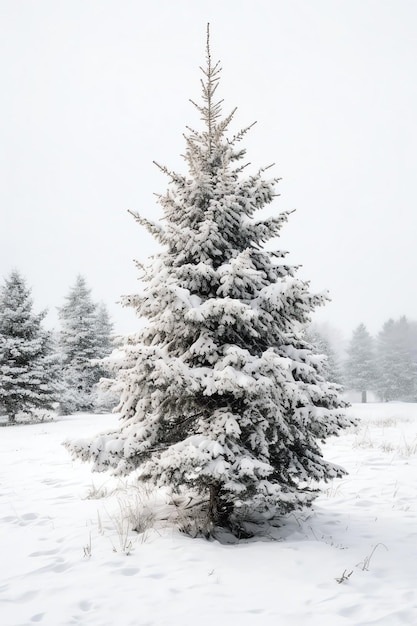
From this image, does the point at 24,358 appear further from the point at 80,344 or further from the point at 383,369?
the point at 383,369

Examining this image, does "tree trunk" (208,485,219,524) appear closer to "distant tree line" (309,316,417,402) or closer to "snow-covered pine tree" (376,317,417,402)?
"distant tree line" (309,316,417,402)

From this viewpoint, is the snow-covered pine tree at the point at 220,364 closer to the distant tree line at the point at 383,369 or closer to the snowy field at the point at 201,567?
the snowy field at the point at 201,567

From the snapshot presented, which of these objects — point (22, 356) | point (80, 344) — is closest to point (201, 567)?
point (22, 356)

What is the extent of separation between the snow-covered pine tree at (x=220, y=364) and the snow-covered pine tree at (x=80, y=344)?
23787 millimetres

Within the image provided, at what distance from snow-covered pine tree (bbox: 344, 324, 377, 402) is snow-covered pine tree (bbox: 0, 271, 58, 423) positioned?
139 ft

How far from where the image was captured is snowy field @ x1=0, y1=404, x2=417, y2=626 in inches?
117

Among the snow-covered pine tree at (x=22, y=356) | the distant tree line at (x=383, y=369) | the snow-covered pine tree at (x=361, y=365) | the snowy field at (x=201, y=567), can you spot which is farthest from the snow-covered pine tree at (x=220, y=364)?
the snow-covered pine tree at (x=361, y=365)

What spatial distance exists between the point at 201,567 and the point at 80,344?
2759 centimetres

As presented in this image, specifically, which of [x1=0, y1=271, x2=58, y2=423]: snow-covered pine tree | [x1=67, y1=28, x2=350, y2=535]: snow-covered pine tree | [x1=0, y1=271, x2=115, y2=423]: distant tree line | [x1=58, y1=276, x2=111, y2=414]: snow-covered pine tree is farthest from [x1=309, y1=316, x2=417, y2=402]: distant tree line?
[x1=67, y1=28, x2=350, y2=535]: snow-covered pine tree

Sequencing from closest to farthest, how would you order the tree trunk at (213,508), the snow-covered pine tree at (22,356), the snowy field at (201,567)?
the snowy field at (201,567) < the tree trunk at (213,508) < the snow-covered pine tree at (22,356)

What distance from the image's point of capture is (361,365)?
53125 millimetres

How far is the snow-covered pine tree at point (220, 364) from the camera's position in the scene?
14.1 ft

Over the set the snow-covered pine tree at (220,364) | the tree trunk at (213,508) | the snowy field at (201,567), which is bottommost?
the snowy field at (201,567)

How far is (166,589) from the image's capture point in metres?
3.30
